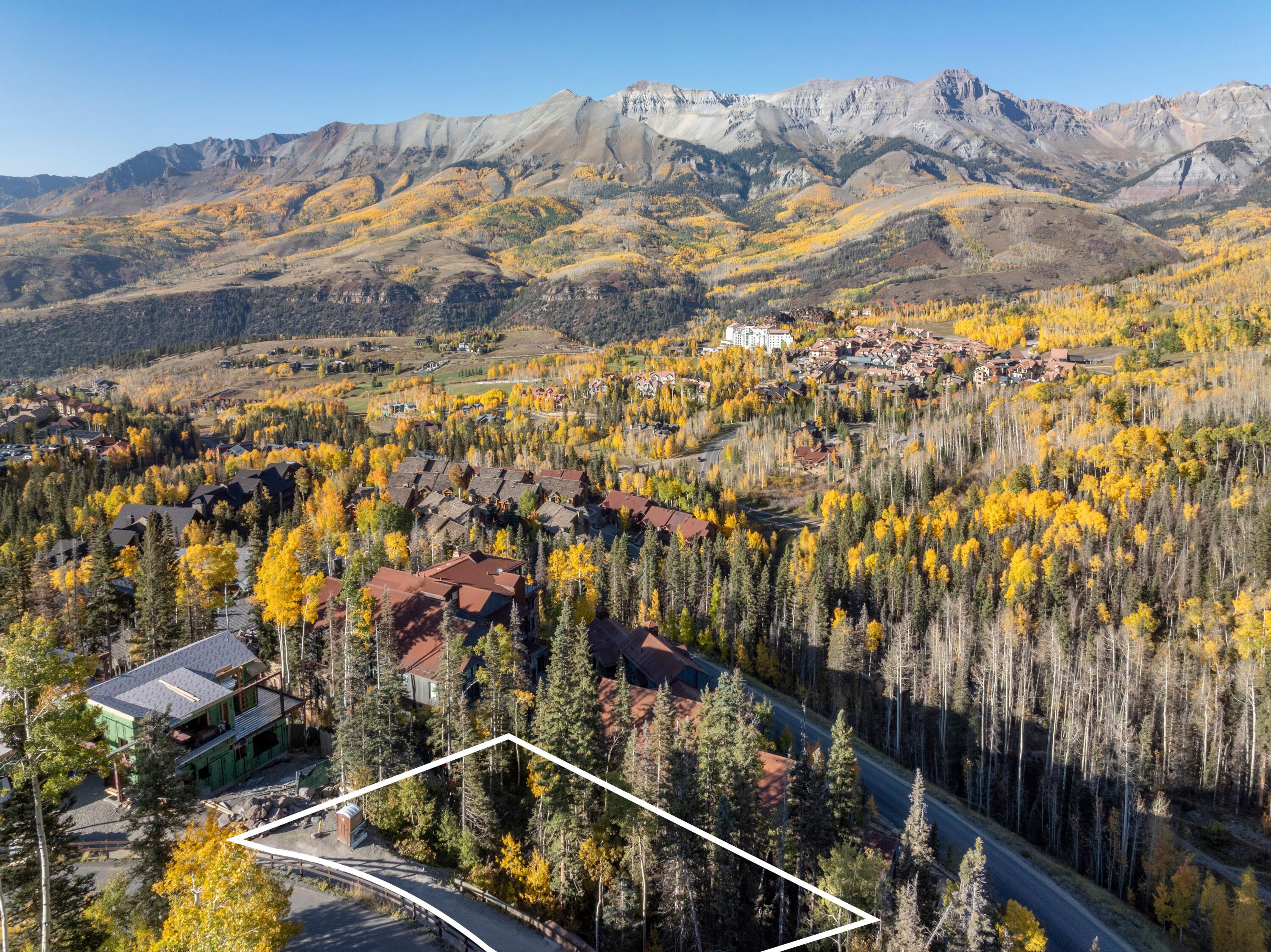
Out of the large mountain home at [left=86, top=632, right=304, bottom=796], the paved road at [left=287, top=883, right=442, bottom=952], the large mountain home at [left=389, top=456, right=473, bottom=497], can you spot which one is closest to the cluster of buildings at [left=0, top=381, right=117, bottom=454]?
the large mountain home at [left=389, top=456, right=473, bottom=497]

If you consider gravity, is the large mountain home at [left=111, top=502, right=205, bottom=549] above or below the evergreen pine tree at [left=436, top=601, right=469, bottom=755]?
below

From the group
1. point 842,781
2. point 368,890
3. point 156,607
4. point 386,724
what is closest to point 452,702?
point 386,724

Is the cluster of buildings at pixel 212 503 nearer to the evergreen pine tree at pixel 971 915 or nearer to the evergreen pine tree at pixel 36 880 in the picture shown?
the evergreen pine tree at pixel 36 880

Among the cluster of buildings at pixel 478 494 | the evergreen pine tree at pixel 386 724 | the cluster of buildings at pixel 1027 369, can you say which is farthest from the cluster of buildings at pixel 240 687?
the cluster of buildings at pixel 1027 369

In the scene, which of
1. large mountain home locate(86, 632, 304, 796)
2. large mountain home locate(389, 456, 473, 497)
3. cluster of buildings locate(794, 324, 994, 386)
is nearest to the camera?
large mountain home locate(86, 632, 304, 796)

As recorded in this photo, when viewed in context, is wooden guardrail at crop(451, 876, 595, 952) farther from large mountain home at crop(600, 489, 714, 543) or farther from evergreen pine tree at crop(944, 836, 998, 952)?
large mountain home at crop(600, 489, 714, 543)

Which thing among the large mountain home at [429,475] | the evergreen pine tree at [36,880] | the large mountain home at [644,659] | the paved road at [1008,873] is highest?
the evergreen pine tree at [36,880]
